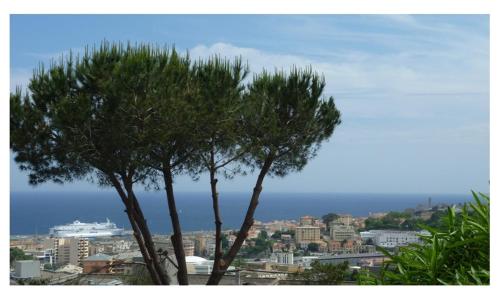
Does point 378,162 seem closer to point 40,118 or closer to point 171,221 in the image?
point 171,221

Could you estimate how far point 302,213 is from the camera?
8.20 metres

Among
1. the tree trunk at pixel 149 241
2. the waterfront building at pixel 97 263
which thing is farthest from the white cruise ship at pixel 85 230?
the tree trunk at pixel 149 241

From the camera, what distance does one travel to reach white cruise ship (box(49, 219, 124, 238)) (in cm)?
740

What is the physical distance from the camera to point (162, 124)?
230 inches

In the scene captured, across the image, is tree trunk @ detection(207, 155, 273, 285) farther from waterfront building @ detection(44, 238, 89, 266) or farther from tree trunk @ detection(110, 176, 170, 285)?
waterfront building @ detection(44, 238, 89, 266)

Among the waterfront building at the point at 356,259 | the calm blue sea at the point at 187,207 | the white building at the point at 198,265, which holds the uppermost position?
the calm blue sea at the point at 187,207

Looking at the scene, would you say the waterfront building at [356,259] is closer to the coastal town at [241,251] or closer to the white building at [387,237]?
the coastal town at [241,251]

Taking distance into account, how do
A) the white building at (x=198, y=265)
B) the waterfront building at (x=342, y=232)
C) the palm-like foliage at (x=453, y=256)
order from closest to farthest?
the palm-like foliage at (x=453, y=256), the white building at (x=198, y=265), the waterfront building at (x=342, y=232)

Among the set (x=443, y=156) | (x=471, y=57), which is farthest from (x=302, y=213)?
(x=471, y=57)

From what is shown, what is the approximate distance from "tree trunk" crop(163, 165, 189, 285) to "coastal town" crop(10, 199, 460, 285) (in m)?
0.10

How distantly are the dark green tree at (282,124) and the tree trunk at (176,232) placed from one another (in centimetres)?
38

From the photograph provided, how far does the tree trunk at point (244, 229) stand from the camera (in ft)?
22.9

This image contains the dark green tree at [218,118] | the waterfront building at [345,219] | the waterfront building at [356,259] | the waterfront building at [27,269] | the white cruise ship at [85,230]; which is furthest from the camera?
the waterfront building at [345,219]

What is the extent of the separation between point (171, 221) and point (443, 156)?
136 inches
